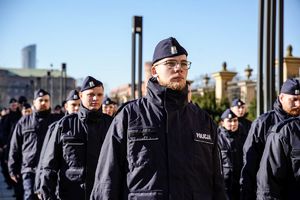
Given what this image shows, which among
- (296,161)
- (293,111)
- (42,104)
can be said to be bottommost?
(296,161)

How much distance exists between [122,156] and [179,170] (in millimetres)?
421

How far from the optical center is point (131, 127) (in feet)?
11.7

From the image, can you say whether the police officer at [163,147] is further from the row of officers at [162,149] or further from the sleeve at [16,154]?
the sleeve at [16,154]

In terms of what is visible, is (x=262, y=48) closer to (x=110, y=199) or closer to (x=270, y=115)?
(x=270, y=115)

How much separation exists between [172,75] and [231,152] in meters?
5.21

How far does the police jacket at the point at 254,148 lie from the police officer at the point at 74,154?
165 cm

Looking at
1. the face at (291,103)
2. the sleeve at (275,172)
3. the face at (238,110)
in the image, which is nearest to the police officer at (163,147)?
the sleeve at (275,172)

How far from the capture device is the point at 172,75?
3.61 m

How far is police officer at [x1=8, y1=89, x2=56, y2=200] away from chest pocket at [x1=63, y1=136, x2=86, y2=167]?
2.95 meters

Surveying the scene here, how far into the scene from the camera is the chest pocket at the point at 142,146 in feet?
11.4

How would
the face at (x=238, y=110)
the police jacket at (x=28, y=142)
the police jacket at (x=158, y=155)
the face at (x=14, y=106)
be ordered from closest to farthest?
the police jacket at (x=158, y=155)
the police jacket at (x=28, y=142)
the face at (x=238, y=110)
the face at (x=14, y=106)

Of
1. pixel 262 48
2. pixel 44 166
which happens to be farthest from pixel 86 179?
pixel 262 48

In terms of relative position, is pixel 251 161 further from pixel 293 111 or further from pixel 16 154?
pixel 16 154

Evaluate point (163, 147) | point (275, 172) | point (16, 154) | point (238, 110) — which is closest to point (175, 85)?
point (163, 147)
